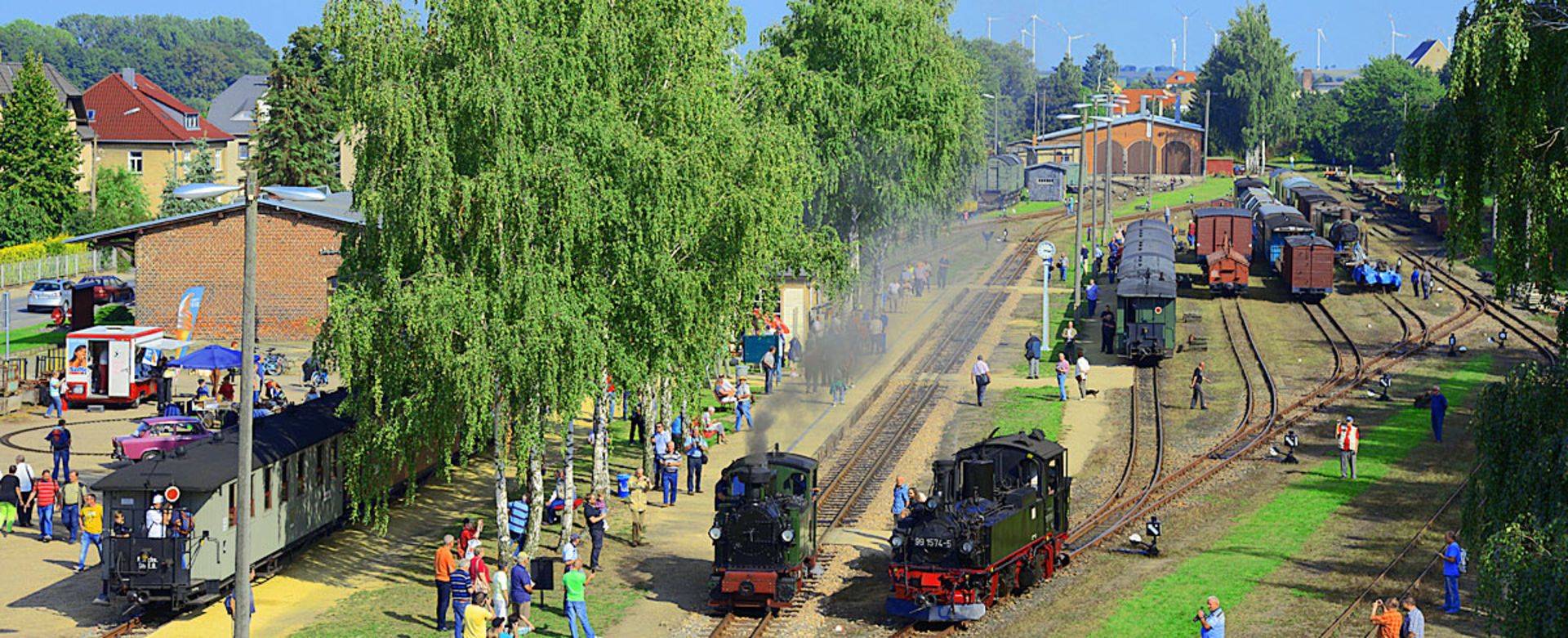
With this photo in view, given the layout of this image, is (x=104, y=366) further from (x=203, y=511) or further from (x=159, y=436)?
(x=203, y=511)

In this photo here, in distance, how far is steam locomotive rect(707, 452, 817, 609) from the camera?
2519 cm

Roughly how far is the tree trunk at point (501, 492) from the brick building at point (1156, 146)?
106 m

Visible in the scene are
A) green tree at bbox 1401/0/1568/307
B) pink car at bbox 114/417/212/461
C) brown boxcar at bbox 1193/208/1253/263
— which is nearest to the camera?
green tree at bbox 1401/0/1568/307

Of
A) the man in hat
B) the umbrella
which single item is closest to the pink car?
the umbrella

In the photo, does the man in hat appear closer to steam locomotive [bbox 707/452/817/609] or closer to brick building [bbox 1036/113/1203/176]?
steam locomotive [bbox 707/452/817/609]

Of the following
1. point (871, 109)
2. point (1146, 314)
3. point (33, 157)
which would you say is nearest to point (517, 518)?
point (871, 109)

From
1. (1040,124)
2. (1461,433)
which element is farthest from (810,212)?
(1040,124)

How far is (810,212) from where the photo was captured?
5031 centimetres

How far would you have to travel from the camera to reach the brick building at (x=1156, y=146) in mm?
127188

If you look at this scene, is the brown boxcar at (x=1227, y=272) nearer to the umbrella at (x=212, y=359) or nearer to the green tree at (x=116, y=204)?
the umbrella at (x=212, y=359)

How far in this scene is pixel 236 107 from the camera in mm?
140125

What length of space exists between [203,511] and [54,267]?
56843 millimetres

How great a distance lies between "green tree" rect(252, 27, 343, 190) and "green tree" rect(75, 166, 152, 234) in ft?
39.5

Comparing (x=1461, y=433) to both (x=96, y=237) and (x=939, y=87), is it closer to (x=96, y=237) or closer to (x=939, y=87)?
(x=939, y=87)
